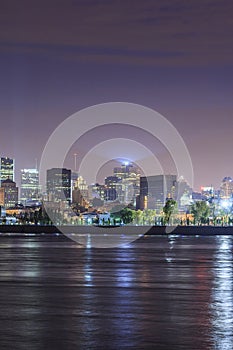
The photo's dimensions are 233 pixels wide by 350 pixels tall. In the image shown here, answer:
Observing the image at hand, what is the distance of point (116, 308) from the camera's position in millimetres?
16047

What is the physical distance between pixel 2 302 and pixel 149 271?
10137 mm

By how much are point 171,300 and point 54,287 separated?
12.7 feet

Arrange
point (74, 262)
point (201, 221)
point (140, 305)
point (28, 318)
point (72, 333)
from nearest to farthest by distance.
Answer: point (72, 333)
point (28, 318)
point (140, 305)
point (74, 262)
point (201, 221)

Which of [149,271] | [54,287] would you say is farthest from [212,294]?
[149,271]

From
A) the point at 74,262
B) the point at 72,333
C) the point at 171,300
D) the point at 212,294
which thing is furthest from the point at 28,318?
the point at 74,262

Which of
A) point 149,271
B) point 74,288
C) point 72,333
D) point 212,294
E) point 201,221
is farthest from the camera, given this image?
point 201,221

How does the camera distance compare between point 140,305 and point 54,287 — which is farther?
point 54,287

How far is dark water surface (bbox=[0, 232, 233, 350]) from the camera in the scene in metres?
12.3

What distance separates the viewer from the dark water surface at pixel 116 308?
12.3 metres

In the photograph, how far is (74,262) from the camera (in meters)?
32.1

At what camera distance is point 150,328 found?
13.4m

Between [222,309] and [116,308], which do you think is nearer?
[222,309]

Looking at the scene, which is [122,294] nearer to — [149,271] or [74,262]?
[149,271]

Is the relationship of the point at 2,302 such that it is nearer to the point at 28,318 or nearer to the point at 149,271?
the point at 28,318
